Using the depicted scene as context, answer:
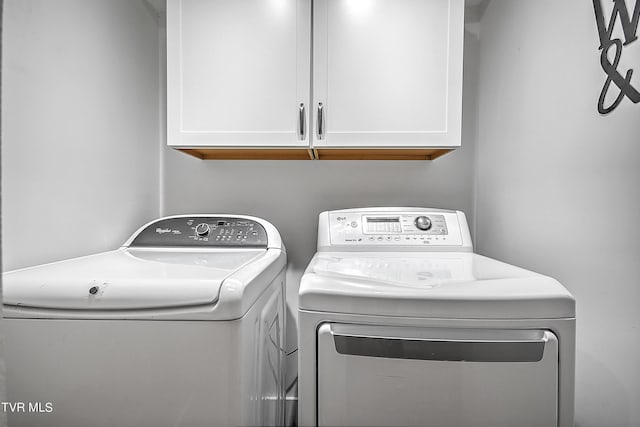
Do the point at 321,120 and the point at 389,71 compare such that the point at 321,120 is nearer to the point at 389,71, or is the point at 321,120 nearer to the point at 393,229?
the point at 389,71

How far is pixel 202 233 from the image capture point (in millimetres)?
1535

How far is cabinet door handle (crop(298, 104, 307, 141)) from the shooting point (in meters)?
1.45

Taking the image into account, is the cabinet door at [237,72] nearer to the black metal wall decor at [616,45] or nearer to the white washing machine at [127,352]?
→ the white washing machine at [127,352]

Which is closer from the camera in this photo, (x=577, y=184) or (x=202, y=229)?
(x=577, y=184)

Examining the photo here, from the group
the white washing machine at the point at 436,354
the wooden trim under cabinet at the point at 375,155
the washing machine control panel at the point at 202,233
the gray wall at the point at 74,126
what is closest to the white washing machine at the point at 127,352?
the white washing machine at the point at 436,354

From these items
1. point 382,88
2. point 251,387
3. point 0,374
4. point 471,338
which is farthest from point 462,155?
point 0,374

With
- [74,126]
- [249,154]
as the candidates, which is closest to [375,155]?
[249,154]

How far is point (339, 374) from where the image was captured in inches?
34.4

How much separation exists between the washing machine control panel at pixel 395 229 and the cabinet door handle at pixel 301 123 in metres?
0.38

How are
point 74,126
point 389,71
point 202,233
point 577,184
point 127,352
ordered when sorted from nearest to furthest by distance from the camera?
1. point 127,352
2. point 577,184
3. point 74,126
4. point 389,71
5. point 202,233

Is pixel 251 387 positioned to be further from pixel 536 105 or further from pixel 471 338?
pixel 536 105

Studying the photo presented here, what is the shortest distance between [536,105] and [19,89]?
168 cm

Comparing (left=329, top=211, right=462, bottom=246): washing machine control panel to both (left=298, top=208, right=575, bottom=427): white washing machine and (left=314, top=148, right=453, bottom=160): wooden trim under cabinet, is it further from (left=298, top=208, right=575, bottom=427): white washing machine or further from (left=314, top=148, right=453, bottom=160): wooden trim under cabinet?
(left=298, top=208, right=575, bottom=427): white washing machine

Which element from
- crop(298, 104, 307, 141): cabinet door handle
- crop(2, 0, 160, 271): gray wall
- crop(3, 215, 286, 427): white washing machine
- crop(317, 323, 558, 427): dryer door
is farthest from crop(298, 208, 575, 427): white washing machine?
crop(2, 0, 160, 271): gray wall
